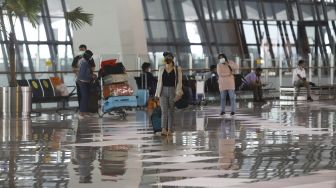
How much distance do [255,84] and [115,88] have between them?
41.8 feet

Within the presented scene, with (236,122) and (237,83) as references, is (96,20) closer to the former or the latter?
(237,83)

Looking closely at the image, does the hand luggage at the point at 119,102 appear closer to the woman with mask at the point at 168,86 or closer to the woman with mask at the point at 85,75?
the woman with mask at the point at 85,75

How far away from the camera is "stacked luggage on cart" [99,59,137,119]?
2078 centimetres

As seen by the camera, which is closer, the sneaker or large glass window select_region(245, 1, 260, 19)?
the sneaker

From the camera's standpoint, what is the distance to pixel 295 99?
34.5 metres

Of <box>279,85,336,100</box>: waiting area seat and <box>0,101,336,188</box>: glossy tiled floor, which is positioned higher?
<box>279,85,336,100</box>: waiting area seat

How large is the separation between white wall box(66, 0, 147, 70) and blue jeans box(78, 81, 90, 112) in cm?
742

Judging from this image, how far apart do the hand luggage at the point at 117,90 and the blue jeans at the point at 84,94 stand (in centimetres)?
49

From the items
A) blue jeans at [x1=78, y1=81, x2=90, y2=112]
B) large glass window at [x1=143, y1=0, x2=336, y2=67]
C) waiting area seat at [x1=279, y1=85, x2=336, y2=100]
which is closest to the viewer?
blue jeans at [x1=78, y1=81, x2=90, y2=112]

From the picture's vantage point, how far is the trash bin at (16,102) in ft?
69.9

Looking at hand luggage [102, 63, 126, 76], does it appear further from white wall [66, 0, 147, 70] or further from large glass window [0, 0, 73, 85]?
large glass window [0, 0, 73, 85]

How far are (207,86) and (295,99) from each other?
5.07m

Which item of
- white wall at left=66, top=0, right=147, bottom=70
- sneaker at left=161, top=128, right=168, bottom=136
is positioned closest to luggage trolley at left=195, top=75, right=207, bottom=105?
Result: white wall at left=66, top=0, right=147, bottom=70

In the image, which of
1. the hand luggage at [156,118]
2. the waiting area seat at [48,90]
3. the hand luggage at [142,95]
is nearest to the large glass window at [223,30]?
the hand luggage at [142,95]
